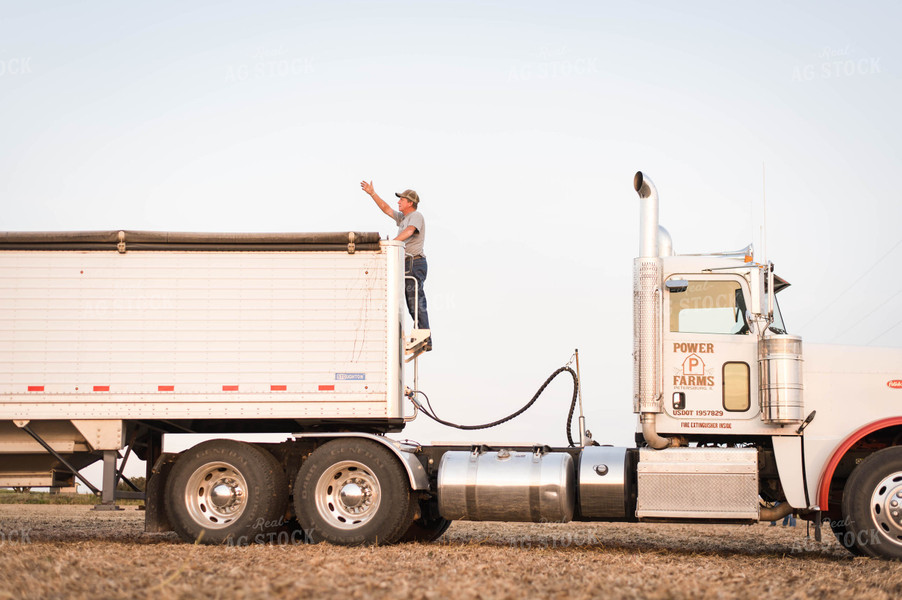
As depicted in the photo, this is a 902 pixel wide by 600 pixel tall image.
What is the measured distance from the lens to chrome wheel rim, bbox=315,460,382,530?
34.6 feet

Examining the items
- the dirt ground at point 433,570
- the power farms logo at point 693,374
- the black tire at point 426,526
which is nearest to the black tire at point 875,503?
the dirt ground at point 433,570

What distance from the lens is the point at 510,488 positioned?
10.6m

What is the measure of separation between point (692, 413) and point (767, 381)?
921 mm

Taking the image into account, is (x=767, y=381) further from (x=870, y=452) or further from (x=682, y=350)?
(x=870, y=452)

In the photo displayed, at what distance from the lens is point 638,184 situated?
426 inches

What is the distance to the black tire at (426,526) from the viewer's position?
1173 cm

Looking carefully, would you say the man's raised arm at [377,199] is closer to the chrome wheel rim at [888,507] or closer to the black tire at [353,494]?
the black tire at [353,494]

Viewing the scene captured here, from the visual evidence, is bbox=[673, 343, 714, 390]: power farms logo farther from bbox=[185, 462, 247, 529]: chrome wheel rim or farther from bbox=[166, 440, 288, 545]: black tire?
bbox=[185, 462, 247, 529]: chrome wheel rim

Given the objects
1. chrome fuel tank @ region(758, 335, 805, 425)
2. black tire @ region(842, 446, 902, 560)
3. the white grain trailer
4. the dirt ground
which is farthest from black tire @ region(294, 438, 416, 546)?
black tire @ region(842, 446, 902, 560)

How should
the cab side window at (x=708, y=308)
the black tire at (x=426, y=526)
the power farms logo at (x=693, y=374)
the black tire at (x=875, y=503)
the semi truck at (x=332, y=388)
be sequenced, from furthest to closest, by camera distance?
the black tire at (x=426, y=526)
the cab side window at (x=708, y=308)
the power farms logo at (x=693, y=374)
the semi truck at (x=332, y=388)
the black tire at (x=875, y=503)

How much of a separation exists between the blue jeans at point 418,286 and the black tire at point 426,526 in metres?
2.41

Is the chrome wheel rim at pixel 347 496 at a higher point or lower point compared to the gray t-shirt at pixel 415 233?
lower

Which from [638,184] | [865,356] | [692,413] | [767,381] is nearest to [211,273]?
[638,184]

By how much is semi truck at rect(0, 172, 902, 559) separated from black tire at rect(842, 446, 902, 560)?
0.37 metres
